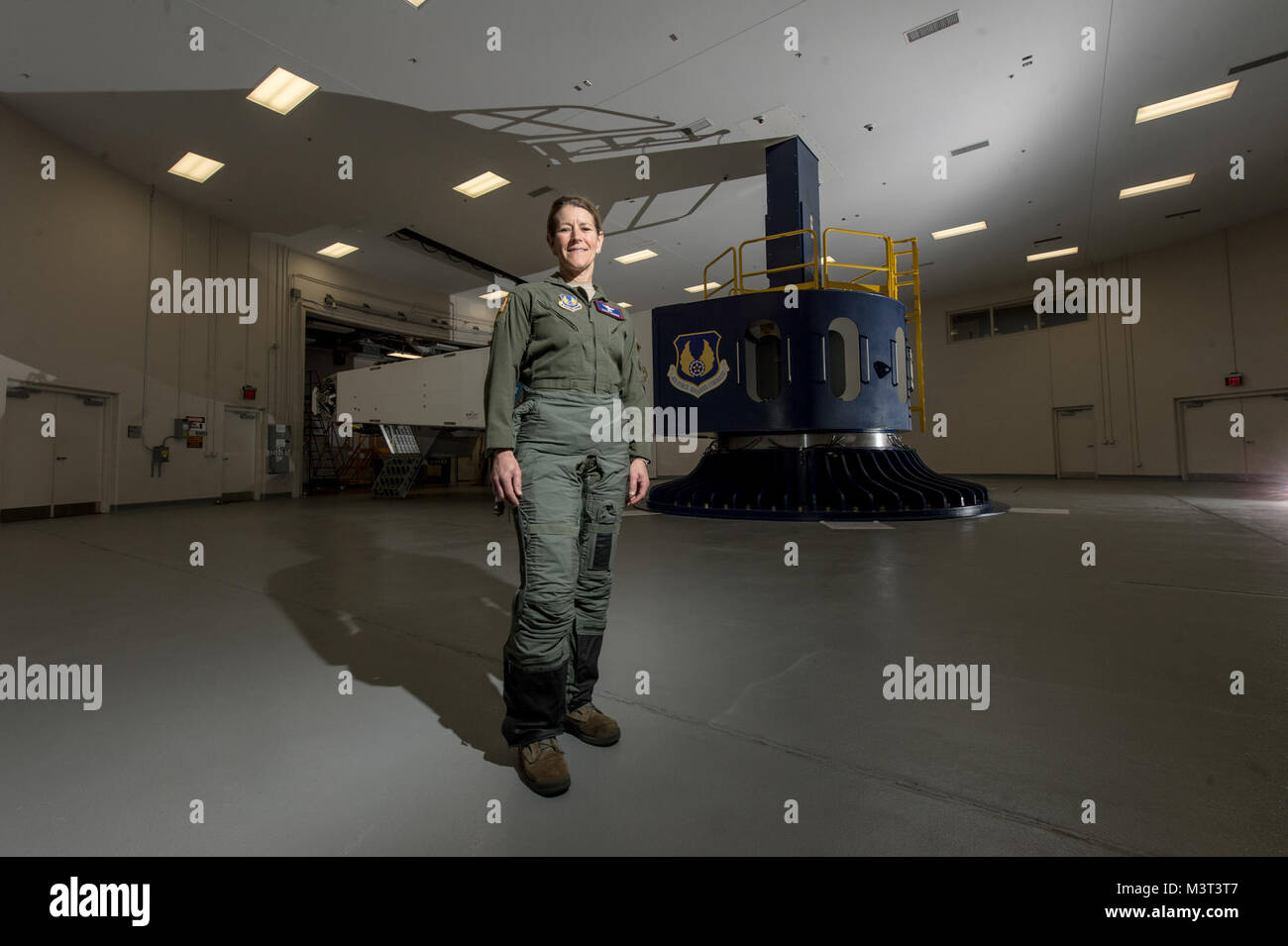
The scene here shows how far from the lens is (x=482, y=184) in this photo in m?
10.1

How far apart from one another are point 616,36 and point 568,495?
7311 mm

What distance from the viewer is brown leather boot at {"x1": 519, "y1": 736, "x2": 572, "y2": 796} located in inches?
52.3

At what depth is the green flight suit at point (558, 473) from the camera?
1520mm

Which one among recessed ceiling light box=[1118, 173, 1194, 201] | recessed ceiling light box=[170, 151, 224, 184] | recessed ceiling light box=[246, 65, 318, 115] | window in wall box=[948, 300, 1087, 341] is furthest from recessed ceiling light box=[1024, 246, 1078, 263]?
recessed ceiling light box=[170, 151, 224, 184]

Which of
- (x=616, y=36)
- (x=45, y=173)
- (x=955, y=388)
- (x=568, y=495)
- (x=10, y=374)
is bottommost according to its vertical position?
(x=568, y=495)

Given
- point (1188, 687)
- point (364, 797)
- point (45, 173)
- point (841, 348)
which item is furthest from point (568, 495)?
point (45, 173)

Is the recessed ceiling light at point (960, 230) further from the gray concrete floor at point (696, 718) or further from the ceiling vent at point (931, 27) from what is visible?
the gray concrete floor at point (696, 718)

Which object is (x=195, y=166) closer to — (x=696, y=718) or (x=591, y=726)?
(x=591, y=726)

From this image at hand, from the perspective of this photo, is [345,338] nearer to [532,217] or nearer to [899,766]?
[532,217]

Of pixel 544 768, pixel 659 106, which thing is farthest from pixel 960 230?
pixel 544 768

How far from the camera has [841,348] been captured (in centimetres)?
787

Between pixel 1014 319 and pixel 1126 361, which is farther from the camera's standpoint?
pixel 1014 319

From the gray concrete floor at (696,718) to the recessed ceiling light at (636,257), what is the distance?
37.6 ft

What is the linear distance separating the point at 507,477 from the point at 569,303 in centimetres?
59
